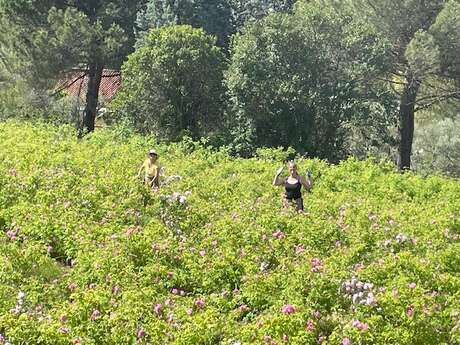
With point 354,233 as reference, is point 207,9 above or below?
above

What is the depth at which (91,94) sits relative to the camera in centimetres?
2623

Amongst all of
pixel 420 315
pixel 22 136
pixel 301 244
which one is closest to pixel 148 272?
pixel 301 244

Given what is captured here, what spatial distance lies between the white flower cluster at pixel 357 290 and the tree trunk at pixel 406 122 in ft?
54.3

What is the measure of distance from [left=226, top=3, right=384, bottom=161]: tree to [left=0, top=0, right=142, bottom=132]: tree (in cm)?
494

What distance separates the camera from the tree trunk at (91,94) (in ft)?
83.9

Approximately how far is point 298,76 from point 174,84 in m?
4.04

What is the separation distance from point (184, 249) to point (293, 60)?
14.9 m

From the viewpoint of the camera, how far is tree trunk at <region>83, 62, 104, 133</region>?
83.9ft

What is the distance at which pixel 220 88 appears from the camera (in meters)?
22.9

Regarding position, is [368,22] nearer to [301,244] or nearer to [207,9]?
[207,9]

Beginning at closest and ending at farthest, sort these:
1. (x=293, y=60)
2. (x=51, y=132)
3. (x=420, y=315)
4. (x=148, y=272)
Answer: (x=420, y=315) < (x=148, y=272) < (x=51, y=132) < (x=293, y=60)

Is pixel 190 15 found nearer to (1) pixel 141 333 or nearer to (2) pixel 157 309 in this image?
(2) pixel 157 309

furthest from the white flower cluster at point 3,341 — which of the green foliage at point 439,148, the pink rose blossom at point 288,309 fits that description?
the green foliage at point 439,148

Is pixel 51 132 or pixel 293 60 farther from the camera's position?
pixel 293 60
